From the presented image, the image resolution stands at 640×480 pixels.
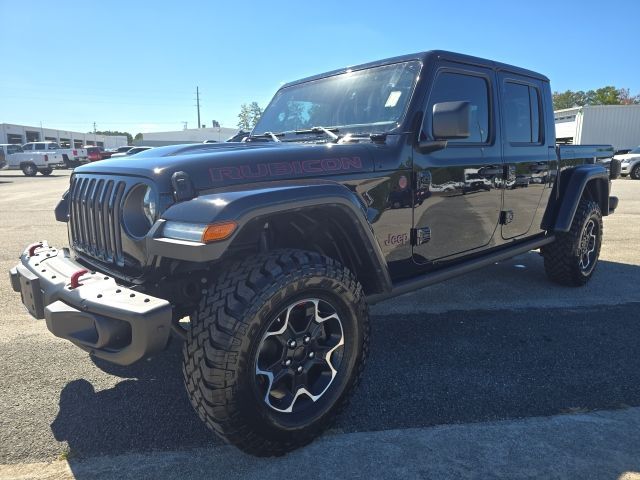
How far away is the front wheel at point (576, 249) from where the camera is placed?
455cm

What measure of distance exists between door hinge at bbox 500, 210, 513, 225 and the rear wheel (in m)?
30.8

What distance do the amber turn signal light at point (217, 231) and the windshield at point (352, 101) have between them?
1.42m

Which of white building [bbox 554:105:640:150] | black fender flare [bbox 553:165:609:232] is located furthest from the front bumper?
white building [bbox 554:105:640:150]

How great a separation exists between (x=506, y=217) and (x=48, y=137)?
237ft

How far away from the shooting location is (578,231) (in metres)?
4.54

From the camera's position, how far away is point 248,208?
1.98 metres

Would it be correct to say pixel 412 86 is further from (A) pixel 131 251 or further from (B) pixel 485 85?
(A) pixel 131 251

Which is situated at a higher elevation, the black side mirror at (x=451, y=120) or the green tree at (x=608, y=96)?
the green tree at (x=608, y=96)

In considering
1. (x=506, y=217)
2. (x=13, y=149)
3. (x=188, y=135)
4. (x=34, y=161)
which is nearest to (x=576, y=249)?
(x=506, y=217)

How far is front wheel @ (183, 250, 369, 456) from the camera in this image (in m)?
1.92

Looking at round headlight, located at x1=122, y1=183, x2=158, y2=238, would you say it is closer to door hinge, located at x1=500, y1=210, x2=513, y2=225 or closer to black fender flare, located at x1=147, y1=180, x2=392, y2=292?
black fender flare, located at x1=147, y1=180, x2=392, y2=292

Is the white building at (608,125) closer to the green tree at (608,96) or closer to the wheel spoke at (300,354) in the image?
the wheel spoke at (300,354)

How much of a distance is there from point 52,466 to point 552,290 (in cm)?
451

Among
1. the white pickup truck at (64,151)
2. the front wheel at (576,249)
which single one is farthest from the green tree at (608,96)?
the front wheel at (576,249)
